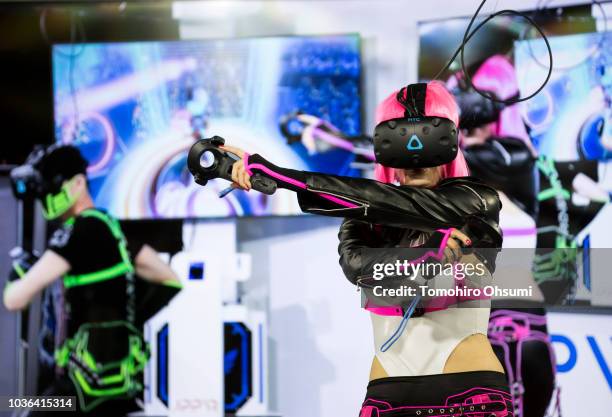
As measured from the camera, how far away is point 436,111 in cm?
189

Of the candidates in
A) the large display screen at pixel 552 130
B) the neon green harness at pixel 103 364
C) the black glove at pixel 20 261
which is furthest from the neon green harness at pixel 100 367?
the large display screen at pixel 552 130

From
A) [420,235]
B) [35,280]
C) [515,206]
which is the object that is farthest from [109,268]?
[420,235]

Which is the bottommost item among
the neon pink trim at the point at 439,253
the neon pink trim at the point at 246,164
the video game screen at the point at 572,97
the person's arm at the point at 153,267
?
the neon pink trim at the point at 439,253

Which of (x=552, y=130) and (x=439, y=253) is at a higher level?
(x=552, y=130)

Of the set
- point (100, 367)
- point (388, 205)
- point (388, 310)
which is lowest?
point (100, 367)

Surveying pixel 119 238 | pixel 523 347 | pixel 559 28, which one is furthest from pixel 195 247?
pixel 559 28

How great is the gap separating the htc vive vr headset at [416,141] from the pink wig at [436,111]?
0.03 metres

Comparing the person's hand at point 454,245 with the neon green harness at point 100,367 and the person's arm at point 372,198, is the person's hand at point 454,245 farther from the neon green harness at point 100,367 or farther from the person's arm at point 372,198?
the neon green harness at point 100,367

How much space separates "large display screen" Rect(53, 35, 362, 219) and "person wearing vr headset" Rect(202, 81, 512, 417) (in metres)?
1.73

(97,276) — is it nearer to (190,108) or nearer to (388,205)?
(190,108)

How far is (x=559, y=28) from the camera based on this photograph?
11.5 feet

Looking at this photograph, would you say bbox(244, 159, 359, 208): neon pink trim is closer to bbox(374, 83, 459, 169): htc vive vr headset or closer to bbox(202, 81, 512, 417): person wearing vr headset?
bbox(202, 81, 512, 417): person wearing vr headset

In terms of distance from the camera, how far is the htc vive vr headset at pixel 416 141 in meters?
1.83

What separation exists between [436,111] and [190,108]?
6.81 ft
